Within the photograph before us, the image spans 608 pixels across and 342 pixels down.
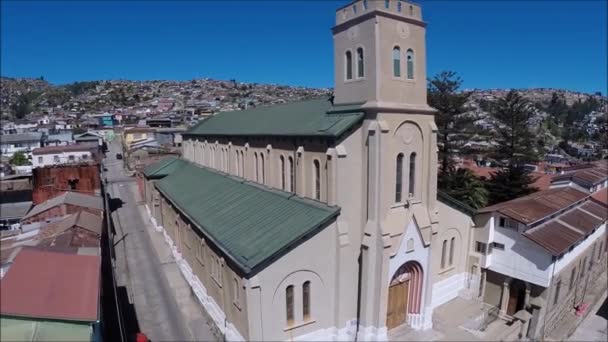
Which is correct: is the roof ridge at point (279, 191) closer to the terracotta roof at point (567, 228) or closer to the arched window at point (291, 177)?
the arched window at point (291, 177)

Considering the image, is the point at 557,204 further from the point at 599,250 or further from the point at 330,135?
the point at 330,135

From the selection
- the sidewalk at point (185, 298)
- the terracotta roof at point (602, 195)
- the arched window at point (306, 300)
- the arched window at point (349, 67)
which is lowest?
the sidewalk at point (185, 298)

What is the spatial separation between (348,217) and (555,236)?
1255 centimetres

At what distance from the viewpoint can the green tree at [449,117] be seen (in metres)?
36.6

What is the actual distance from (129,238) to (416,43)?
3004 centimetres

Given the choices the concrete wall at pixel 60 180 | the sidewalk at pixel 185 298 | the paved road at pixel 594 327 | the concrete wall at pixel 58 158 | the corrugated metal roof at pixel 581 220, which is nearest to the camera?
the sidewalk at pixel 185 298

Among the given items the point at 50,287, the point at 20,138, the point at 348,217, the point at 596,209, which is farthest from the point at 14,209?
the point at 596,209

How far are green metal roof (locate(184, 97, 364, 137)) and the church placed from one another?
0.43ft

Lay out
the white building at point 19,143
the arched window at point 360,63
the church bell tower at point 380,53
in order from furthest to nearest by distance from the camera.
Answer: the white building at point 19,143 → the arched window at point 360,63 → the church bell tower at point 380,53

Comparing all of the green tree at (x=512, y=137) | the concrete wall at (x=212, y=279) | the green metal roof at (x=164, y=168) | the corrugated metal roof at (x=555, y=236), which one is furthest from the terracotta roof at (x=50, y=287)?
the green tree at (x=512, y=137)

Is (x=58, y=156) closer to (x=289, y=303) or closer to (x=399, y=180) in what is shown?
(x=289, y=303)

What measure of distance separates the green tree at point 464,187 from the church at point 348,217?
16130 millimetres

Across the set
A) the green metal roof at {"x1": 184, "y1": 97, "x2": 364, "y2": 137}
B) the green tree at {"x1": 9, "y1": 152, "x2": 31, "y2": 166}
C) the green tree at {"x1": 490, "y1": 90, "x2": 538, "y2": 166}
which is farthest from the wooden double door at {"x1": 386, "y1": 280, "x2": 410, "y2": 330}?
the green tree at {"x1": 9, "y1": 152, "x2": 31, "y2": 166}

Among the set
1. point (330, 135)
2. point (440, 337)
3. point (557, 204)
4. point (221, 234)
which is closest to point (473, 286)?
point (440, 337)
